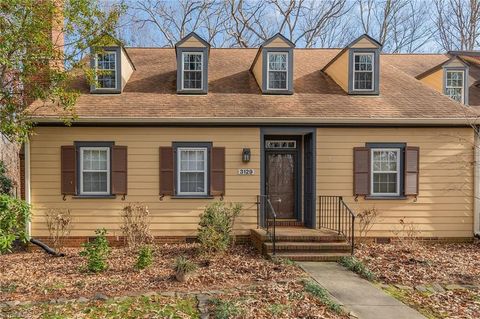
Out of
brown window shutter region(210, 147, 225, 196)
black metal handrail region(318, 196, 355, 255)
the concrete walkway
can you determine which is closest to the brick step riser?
the concrete walkway

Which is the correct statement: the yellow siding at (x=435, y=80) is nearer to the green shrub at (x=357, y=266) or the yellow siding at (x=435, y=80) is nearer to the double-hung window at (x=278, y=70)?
the double-hung window at (x=278, y=70)

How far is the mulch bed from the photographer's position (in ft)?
20.0

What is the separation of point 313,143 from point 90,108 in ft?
19.3

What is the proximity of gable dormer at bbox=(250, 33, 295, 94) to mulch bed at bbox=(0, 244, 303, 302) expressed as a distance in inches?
187

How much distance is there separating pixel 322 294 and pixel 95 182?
261 inches

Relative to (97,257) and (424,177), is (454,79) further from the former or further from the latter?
(97,257)

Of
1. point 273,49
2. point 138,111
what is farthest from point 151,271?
point 273,49

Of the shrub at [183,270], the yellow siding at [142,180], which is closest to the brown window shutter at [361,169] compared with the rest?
the yellow siding at [142,180]

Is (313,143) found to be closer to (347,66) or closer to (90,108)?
(347,66)

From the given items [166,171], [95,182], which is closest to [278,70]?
[166,171]

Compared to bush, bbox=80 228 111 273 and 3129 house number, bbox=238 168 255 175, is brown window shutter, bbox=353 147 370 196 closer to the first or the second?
3129 house number, bbox=238 168 255 175

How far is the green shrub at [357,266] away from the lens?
704 cm

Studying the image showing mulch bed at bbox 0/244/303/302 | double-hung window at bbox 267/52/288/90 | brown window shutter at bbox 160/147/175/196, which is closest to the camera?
mulch bed at bbox 0/244/303/302

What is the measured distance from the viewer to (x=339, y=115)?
9719 millimetres
